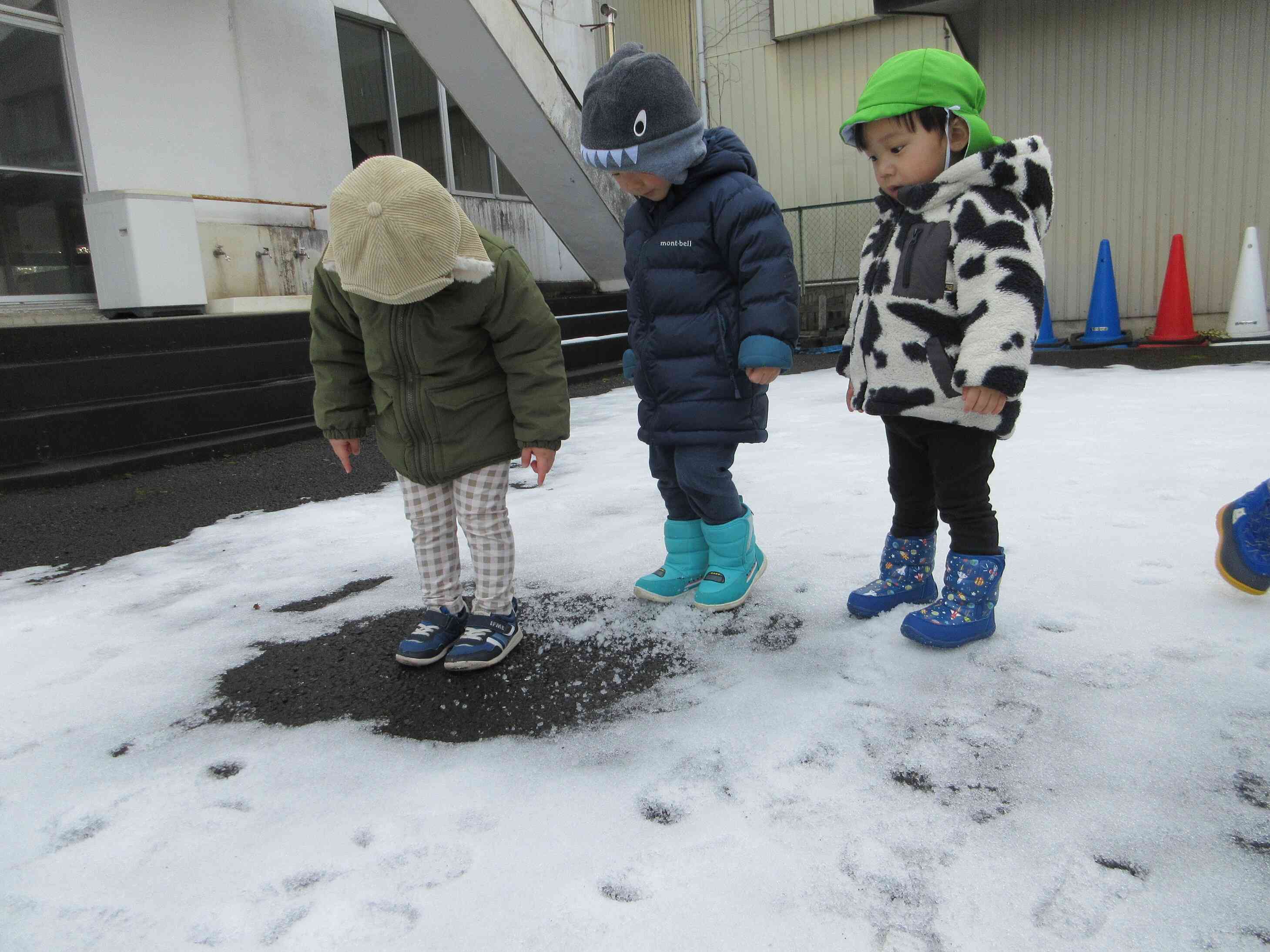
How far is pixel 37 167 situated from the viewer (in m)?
5.72

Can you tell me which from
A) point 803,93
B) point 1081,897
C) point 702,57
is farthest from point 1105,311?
point 1081,897

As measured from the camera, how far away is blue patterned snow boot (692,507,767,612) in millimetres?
2391

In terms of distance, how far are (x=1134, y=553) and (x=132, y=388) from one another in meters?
5.13

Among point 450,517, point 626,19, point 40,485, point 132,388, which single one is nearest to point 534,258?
point 626,19

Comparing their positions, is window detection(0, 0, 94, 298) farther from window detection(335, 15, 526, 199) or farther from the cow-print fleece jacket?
the cow-print fleece jacket

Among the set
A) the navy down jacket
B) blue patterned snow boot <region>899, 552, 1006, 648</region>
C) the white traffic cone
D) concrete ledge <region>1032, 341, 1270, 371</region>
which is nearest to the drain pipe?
concrete ledge <region>1032, 341, 1270, 371</region>

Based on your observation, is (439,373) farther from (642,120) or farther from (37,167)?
(37,167)

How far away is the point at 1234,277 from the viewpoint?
7.62 metres

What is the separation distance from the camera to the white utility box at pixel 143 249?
5.54m

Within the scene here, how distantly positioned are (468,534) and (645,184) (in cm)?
102

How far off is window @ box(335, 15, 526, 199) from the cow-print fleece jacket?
693cm

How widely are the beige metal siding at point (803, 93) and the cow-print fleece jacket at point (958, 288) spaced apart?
8858mm

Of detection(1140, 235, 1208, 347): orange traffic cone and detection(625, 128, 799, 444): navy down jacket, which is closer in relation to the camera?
detection(625, 128, 799, 444): navy down jacket

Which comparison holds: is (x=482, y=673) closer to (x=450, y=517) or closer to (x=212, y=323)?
(x=450, y=517)
